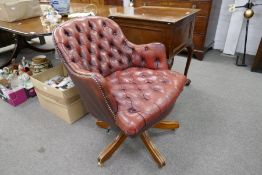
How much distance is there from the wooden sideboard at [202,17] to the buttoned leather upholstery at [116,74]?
1.53 metres

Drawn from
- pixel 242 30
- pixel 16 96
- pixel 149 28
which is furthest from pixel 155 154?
pixel 242 30

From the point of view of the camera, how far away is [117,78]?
150 cm

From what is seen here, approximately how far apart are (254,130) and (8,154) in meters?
2.00

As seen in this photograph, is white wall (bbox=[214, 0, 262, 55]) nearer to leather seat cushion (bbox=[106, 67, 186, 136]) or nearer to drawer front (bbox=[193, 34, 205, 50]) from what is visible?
drawer front (bbox=[193, 34, 205, 50])

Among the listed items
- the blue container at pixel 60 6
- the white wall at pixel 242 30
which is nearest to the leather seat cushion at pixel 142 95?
the blue container at pixel 60 6

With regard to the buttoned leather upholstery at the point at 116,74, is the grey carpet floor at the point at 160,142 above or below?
below

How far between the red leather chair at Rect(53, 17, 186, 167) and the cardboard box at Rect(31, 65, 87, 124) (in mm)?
252

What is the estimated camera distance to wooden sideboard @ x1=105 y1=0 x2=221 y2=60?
2621 millimetres

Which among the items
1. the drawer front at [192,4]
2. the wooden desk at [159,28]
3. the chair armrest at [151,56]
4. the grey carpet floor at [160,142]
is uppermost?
the drawer front at [192,4]

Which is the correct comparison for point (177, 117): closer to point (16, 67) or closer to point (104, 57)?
point (104, 57)

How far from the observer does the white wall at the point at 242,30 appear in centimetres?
280

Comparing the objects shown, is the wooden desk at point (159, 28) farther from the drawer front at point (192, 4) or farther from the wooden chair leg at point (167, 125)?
the drawer front at point (192, 4)

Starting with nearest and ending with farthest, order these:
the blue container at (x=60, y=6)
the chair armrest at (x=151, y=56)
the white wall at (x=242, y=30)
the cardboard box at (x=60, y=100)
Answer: the chair armrest at (x=151, y=56), the cardboard box at (x=60, y=100), the blue container at (x=60, y=6), the white wall at (x=242, y=30)

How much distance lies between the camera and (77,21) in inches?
56.3
